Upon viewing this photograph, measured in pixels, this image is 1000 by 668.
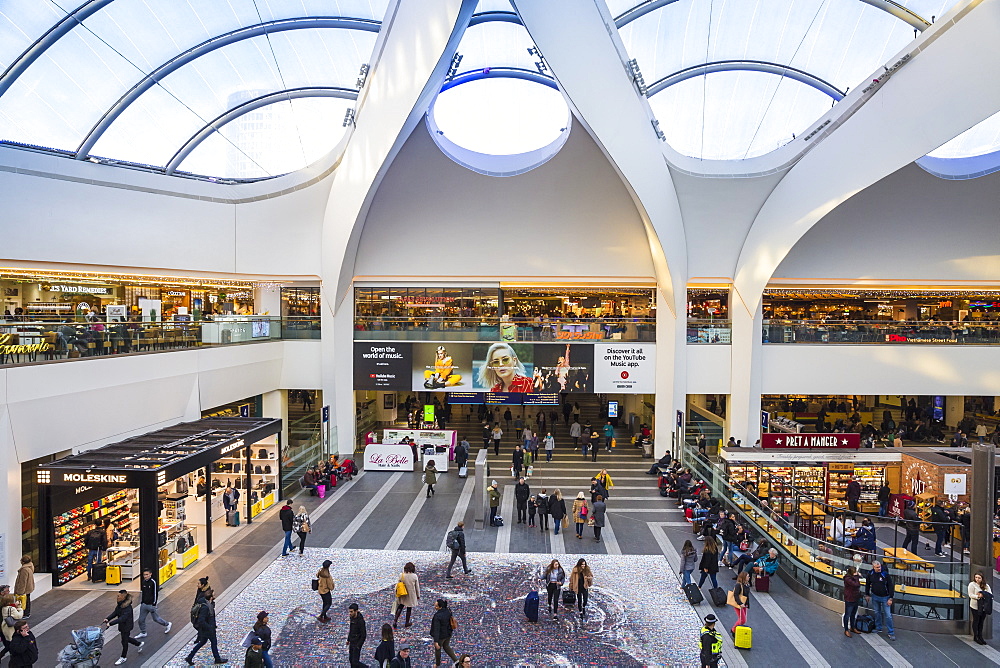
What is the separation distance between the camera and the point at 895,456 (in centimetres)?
1594

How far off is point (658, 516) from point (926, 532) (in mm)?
6124

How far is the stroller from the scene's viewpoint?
7.89m

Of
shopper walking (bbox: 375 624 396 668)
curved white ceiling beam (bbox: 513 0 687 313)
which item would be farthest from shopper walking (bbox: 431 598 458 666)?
curved white ceiling beam (bbox: 513 0 687 313)

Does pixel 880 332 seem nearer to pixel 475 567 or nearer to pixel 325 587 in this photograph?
pixel 475 567

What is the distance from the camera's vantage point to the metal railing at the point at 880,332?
2191cm

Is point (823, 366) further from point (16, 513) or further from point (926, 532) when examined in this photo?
point (16, 513)

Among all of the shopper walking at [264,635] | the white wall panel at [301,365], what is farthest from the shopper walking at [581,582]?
the white wall panel at [301,365]

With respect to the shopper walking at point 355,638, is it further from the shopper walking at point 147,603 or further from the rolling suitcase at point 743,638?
the rolling suitcase at point 743,638

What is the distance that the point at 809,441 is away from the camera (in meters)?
16.7

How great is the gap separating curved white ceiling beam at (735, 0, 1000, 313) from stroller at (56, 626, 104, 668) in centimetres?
1728

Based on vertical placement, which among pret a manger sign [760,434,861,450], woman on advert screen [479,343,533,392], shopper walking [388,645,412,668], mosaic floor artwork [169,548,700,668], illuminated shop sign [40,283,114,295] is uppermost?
illuminated shop sign [40,283,114,295]

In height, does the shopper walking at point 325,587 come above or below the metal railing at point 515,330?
below

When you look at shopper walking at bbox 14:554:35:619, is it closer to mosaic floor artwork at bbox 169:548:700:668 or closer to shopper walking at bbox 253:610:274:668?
mosaic floor artwork at bbox 169:548:700:668

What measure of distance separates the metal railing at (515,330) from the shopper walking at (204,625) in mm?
14424
